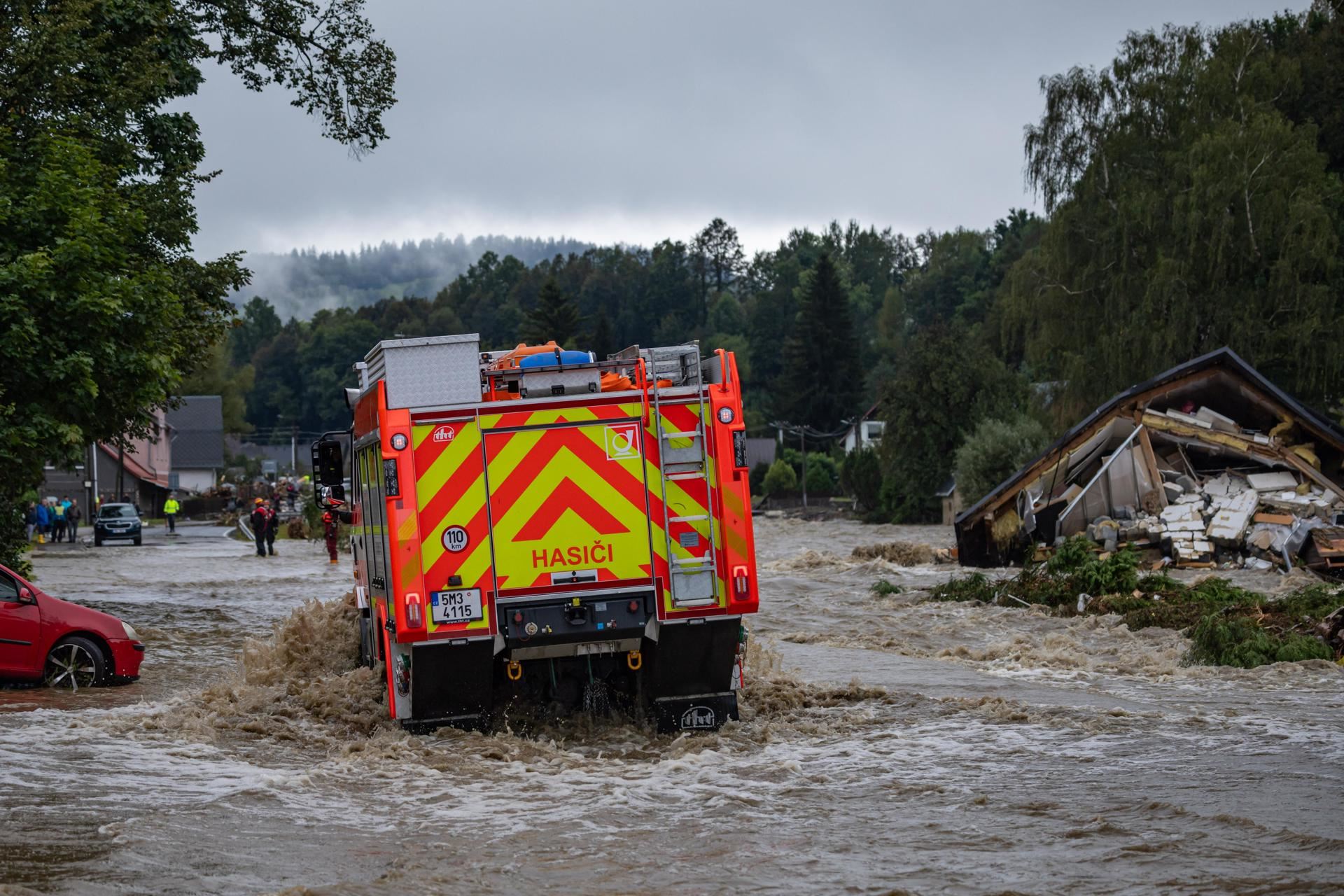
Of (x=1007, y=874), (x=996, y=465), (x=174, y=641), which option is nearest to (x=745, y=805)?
(x=1007, y=874)

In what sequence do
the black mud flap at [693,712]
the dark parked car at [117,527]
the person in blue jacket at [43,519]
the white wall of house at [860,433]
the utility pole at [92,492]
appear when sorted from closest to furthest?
1. the black mud flap at [693,712]
2. the dark parked car at [117,527]
3. the person in blue jacket at [43,519]
4. the utility pole at [92,492]
5. the white wall of house at [860,433]

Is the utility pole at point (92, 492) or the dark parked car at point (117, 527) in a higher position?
the utility pole at point (92, 492)

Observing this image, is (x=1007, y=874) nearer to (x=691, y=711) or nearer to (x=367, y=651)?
(x=691, y=711)

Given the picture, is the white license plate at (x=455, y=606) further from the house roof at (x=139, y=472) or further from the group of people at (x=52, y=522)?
the house roof at (x=139, y=472)

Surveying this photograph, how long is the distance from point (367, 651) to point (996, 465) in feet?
125

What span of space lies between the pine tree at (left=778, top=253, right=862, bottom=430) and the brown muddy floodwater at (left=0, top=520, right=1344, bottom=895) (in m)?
95.3

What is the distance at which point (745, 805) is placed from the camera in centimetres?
938

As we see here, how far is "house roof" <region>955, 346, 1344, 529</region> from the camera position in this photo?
29.9 metres

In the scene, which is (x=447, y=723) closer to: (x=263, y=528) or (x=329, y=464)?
(x=329, y=464)

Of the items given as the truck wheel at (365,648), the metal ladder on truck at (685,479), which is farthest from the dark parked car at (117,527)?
the metal ladder on truck at (685,479)

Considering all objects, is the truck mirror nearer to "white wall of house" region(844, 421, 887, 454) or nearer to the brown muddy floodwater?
the brown muddy floodwater

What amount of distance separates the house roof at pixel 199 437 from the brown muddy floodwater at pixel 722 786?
102 meters

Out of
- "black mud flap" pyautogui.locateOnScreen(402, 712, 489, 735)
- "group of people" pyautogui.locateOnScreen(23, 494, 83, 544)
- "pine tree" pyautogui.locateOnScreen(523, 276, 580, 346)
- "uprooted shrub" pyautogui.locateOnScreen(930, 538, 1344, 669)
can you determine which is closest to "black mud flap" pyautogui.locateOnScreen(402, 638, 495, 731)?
"black mud flap" pyautogui.locateOnScreen(402, 712, 489, 735)

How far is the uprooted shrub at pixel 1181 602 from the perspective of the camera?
1648 centimetres
